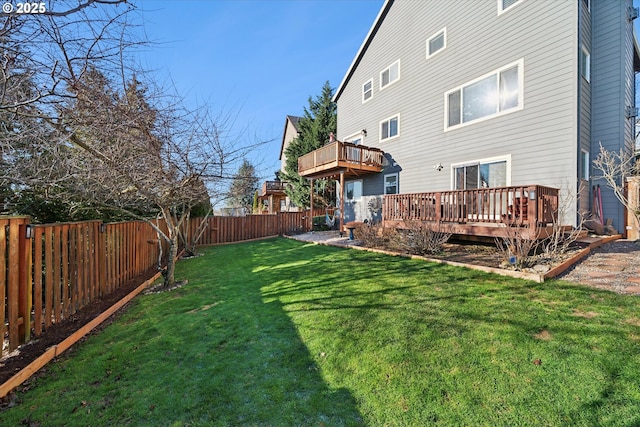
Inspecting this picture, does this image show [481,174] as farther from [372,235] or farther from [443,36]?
[443,36]

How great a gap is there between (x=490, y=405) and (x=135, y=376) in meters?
Answer: 3.11

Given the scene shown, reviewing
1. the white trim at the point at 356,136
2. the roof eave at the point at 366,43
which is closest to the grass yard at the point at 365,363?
the white trim at the point at 356,136

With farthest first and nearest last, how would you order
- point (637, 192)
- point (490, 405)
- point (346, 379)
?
point (637, 192) → point (346, 379) → point (490, 405)

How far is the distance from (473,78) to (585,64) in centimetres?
277

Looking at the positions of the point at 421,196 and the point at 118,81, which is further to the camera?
the point at 421,196

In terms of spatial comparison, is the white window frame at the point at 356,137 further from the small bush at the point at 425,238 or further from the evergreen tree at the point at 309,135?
the small bush at the point at 425,238

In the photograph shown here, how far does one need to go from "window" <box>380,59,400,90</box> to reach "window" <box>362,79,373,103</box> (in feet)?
2.56

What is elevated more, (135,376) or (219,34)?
(219,34)

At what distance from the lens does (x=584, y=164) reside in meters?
7.70

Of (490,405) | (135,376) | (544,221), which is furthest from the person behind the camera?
(544,221)

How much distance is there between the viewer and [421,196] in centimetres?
809

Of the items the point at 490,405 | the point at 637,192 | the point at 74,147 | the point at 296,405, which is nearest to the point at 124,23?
the point at 74,147

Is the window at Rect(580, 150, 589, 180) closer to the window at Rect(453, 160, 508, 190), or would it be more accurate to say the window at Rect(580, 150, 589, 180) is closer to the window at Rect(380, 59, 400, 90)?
the window at Rect(453, 160, 508, 190)

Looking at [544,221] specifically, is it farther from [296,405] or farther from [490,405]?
[296,405]
